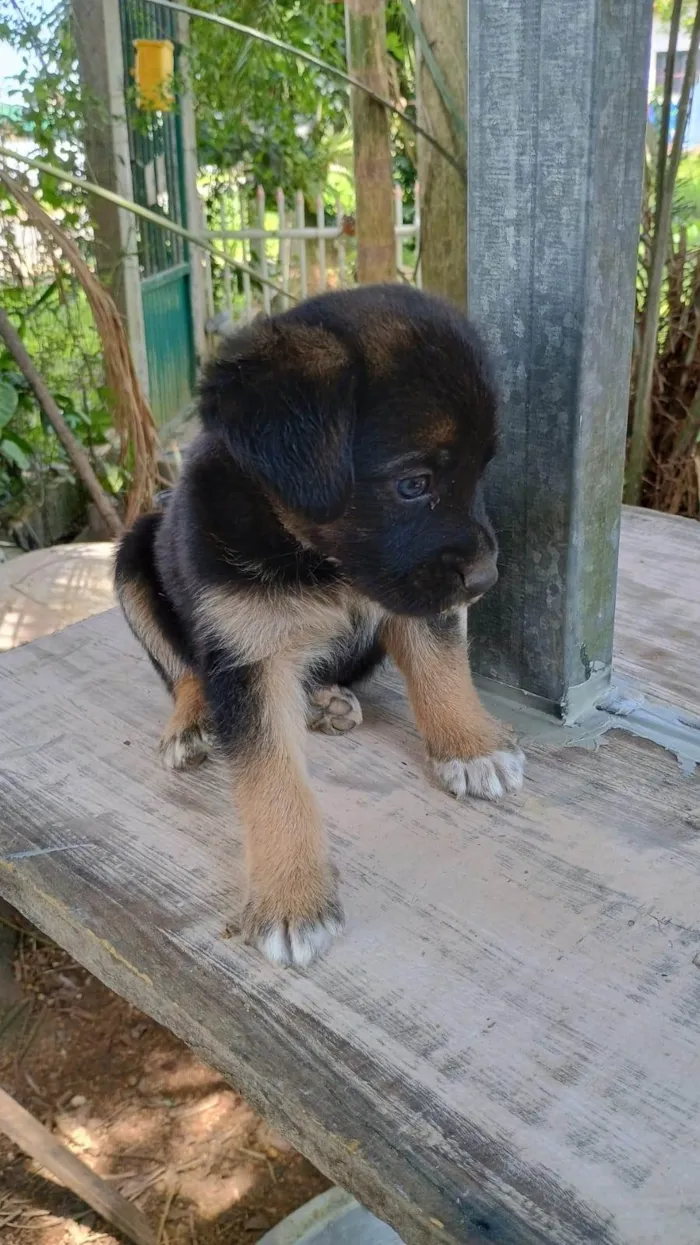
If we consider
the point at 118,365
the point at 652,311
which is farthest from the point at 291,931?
the point at 652,311

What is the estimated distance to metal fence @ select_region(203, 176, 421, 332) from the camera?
12180 mm

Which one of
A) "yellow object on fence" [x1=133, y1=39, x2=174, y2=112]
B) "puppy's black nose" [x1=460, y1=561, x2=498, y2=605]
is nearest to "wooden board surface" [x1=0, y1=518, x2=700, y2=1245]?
"puppy's black nose" [x1=460, y1=561, x2=498, y2=605]

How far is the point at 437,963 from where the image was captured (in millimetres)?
1837

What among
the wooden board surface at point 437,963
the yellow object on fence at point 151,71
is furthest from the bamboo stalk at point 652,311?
the yellow object on fence at point 151,71

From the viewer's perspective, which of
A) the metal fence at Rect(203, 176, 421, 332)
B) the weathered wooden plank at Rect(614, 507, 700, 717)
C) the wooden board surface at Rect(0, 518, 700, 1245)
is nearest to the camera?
the wooden board surface at Rect(0, 518, 700, 1245)

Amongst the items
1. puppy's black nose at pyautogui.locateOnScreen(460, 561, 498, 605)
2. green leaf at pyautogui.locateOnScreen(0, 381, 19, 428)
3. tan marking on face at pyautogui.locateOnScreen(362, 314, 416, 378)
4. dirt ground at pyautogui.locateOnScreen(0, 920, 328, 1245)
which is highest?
tan marking on face at pyautogui.locateOnScreen(362, 314, 416, 378)

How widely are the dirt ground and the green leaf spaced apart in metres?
3.75

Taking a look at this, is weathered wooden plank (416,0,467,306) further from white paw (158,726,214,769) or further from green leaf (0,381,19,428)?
green leaf (0,381,19,428)

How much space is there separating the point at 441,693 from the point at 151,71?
801cm

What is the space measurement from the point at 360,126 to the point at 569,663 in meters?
3.38

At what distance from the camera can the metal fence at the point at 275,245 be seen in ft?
40.0

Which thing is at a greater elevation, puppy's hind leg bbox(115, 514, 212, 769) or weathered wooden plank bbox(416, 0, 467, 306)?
weathered wooden plank bbox(416, 0, 467, 306)

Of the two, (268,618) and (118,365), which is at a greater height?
(118,365)

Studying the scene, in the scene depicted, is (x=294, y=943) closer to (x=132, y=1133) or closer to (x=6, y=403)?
(x=132, y=1133)
